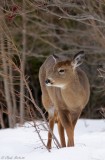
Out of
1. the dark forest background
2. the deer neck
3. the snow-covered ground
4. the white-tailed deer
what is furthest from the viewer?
the dark forest background

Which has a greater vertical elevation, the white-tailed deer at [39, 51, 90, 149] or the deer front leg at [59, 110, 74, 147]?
the white-tailed deer at [39, 51, 90, 149]

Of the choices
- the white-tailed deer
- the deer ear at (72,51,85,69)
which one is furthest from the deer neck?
the deer ear at (72,51,85,69)

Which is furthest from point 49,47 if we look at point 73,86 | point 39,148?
point 39,148

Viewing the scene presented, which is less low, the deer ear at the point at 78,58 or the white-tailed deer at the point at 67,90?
the deer ear at the point at 78,58

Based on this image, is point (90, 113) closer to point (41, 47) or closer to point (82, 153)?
point (41, 47)

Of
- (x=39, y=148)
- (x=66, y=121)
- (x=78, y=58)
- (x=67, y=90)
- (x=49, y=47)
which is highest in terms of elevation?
(x=78, y=58)

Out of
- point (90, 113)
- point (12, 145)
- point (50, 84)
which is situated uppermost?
point (50, 84)

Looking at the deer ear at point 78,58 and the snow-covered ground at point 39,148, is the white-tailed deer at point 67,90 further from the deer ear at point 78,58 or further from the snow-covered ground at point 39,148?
the snow-covered ground at point 39,148

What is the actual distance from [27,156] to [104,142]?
1592 mm

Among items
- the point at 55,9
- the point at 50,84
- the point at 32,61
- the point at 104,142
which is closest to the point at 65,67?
the point at 50,84

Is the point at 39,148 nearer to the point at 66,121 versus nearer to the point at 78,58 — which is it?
the point at 66,121

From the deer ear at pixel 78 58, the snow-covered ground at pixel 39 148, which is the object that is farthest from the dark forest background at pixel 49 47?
the deer ear at pixel 78 58

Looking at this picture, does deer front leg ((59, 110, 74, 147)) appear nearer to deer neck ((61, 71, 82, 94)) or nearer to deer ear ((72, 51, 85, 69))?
deer neck ((61, 71, 82, 94))

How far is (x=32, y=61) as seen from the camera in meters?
21.4
